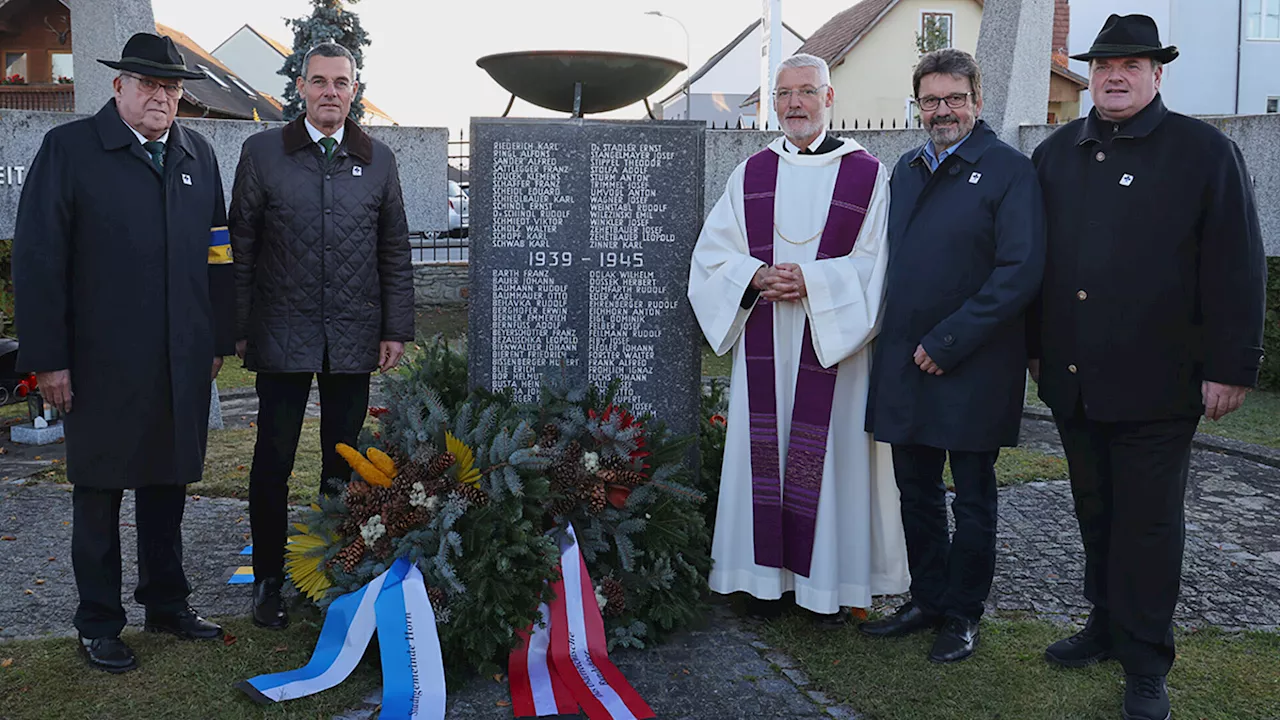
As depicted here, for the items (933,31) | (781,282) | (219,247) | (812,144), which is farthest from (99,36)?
(933,31)

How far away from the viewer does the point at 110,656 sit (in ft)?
12.4

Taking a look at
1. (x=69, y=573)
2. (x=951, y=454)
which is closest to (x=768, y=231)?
(x=951, y=454)

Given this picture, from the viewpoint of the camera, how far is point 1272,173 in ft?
29.7

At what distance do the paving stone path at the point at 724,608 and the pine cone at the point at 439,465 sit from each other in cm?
73

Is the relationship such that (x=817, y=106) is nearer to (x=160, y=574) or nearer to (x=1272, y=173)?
(x=160, y=574)

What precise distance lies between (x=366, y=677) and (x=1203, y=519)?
4.24m

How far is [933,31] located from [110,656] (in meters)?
26.5

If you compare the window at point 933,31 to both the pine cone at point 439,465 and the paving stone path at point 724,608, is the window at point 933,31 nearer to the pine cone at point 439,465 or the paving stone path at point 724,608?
the paving stone path at point 724,608

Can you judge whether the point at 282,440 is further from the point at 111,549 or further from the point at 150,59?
the point at 150,59

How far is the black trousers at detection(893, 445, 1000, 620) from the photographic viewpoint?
396cm

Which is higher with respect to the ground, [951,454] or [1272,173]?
[1272,173]

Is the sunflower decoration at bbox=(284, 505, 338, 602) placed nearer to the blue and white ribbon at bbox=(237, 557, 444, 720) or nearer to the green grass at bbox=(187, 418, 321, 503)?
the blue and white ribbon at bbox=(237, 557, 444, 720)

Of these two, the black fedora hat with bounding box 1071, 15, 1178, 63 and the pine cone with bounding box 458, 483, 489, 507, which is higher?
the black fedora hat with bounding box 1071, 15, 1178, 63

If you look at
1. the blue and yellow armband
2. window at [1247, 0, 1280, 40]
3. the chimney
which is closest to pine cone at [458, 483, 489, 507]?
the blue and yellow armband
